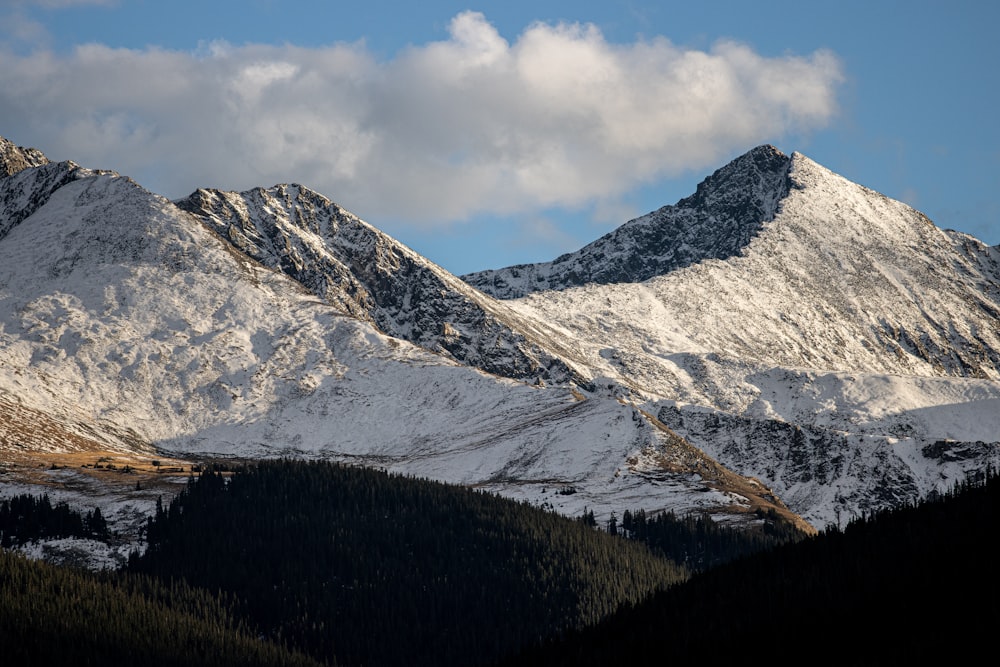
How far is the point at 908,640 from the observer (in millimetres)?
140000

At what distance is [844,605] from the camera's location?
156m

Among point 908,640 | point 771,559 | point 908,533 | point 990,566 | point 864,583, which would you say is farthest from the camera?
point 771,559

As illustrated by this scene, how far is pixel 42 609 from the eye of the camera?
196500 millimetres

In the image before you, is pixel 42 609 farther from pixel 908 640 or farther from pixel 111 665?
pixel 908 640

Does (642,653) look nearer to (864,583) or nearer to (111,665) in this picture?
(864,583)

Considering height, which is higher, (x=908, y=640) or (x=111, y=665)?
(x=908, y=640)

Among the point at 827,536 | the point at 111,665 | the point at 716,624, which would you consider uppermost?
the point at 827,536

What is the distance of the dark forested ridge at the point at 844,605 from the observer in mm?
141875

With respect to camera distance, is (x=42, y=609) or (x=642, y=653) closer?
(x=642, y=653)

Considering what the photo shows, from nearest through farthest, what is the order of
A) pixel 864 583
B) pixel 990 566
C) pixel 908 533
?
pixel 990 566 < pixel 864 583 < pixel 908 533

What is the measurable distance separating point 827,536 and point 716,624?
28030 millimetres

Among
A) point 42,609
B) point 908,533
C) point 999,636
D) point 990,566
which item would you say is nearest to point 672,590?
point 908,533

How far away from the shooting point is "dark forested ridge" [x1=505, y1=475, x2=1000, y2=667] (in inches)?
5586

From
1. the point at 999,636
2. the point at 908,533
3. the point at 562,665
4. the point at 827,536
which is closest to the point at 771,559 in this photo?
the point at 827,536
